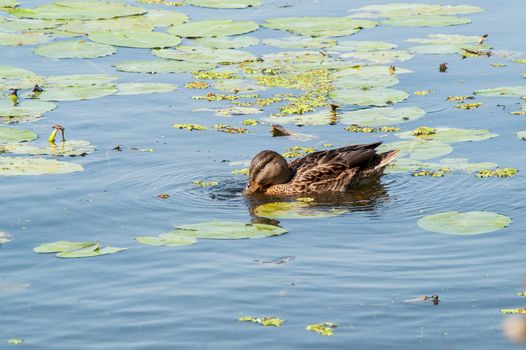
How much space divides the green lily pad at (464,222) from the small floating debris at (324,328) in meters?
2.55

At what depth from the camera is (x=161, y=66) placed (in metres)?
17.3

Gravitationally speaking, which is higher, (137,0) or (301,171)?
(137,0)

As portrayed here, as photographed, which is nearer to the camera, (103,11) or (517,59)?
(517,59)

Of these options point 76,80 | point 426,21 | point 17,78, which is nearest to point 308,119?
point 76,80

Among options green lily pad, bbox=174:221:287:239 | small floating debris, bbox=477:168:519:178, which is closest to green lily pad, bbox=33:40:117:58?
small floating debris, bbox=477:168:519:178

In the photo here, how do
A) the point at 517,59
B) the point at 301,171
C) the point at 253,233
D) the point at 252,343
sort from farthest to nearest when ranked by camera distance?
1. the point at 517,59
2. the point at 301,171
3. the point at 253,233
4. the point at 252,343

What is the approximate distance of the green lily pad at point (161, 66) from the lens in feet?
56.3

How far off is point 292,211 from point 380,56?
606 cm

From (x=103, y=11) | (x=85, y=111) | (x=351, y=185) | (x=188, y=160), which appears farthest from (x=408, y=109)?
(x=103, y=11)

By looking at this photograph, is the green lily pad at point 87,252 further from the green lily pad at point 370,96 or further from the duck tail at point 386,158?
the green lily pad at point 370,96

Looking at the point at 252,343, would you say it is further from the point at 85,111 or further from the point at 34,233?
the point at 85,111

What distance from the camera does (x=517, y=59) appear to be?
17.7 metres

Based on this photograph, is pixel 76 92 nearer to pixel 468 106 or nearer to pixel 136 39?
pixel 136 39

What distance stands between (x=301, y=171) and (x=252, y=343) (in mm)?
5076
